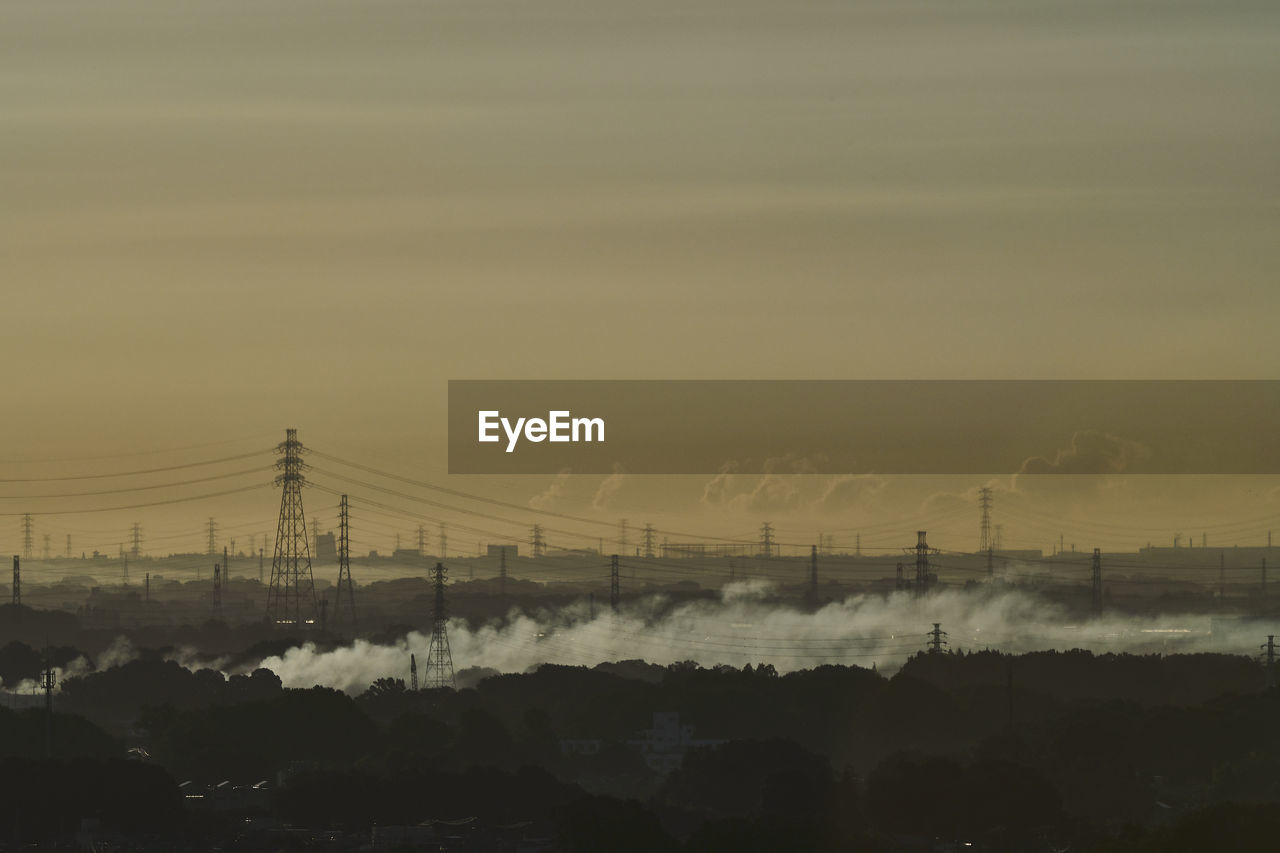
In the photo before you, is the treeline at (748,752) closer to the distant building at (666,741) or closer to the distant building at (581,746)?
the distant building at (581,746)

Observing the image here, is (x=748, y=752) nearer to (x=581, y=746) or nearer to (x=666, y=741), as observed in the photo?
(x=581, y=746)

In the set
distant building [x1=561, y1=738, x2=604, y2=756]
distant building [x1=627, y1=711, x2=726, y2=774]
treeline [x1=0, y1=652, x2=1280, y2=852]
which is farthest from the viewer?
distant building [x1=561, y1=738, x2=604, y2=756]

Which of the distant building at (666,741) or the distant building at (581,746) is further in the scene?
the distant building at (581,746)

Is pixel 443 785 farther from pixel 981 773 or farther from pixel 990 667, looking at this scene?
pixel 990 667

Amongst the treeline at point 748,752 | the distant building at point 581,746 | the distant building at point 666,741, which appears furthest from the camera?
the distant building at point 581,746

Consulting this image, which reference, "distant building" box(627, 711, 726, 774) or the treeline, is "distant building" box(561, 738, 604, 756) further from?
"distant building" box(627, 711, 726, 774)

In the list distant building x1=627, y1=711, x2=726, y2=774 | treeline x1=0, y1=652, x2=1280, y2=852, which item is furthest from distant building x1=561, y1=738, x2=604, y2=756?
distant building x1=627, y1=711, x2=726, y2=774

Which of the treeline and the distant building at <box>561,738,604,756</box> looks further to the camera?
the distant building at <box>561,738,604,756</box>

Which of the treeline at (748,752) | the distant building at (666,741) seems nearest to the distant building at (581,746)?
the treeline at (748,752)
